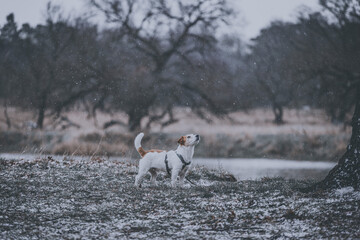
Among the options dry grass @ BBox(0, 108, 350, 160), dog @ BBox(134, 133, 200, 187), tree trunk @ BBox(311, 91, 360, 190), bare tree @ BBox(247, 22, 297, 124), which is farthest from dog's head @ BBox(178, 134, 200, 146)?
bare tree @ BBox(247, 22, 297, 124)

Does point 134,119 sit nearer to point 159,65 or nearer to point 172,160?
point 159,65

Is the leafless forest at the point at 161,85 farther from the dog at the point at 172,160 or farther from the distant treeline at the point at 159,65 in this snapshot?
the dog at the point at 172,160

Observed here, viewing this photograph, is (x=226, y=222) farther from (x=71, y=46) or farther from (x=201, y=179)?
(x=71, y=46)

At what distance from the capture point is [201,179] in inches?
367

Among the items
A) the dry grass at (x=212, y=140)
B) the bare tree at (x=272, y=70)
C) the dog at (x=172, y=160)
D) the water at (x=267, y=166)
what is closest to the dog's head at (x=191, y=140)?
the dog at (x=172, y=160)

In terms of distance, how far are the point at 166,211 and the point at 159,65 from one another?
18163 mm

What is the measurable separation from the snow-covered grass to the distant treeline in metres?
15.1

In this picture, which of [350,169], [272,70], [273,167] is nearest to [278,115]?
[272,70]

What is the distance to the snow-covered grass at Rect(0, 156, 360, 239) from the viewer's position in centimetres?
500

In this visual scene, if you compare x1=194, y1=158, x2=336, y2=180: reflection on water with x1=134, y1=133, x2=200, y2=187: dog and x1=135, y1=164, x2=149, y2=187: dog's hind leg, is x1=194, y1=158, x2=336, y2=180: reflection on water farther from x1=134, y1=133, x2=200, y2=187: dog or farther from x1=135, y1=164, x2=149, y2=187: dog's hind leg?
x1=135, y1=164, x2=149, y2=187: dog's hind leg

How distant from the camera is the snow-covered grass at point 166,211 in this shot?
5000 mm

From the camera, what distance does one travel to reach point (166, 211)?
19.7ft

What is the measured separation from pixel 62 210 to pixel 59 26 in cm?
2167

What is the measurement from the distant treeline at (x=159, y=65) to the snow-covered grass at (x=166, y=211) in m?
15.1
